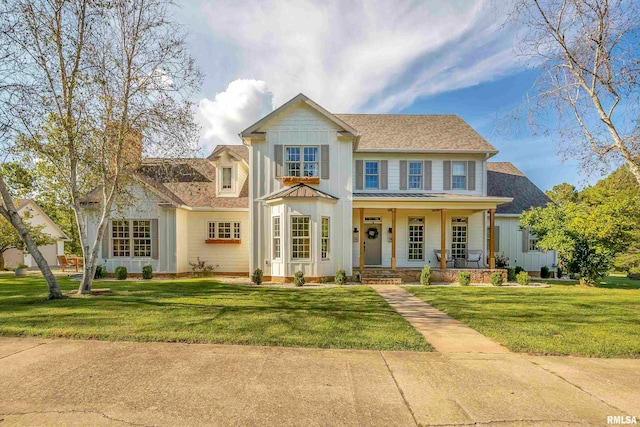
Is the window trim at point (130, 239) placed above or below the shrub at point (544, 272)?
above

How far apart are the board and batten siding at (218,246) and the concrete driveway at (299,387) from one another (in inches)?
423

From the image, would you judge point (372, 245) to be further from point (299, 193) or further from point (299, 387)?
point (299, 387)

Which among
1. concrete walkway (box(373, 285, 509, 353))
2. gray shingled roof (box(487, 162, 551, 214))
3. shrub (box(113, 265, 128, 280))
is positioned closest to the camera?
concrete walkway (box(373, 285, 509, 353))

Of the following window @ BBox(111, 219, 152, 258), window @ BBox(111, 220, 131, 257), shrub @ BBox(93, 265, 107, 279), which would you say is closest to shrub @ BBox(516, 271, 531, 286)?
window @ BBox(111, 219, 152, 258)

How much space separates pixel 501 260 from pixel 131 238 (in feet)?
61.6

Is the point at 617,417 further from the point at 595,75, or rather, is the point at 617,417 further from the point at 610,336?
the point at 595,75

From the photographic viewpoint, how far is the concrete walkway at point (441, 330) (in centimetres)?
514

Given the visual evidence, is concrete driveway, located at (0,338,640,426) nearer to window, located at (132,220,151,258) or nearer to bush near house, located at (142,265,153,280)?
bush near house, located at (142,265,153,280)

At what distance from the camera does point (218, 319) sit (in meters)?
6.64

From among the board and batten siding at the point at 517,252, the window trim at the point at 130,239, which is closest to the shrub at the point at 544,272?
the board and batten siding at the point at 517,252

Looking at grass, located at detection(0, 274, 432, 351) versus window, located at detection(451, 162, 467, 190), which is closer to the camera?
grass, located at detection(0, 274, 432, 351)

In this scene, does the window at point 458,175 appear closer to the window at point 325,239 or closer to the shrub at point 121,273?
the window at point 325,239

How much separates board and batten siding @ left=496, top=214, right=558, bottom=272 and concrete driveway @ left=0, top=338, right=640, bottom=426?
43.2 feet

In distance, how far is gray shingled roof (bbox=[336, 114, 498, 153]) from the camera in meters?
15.5
